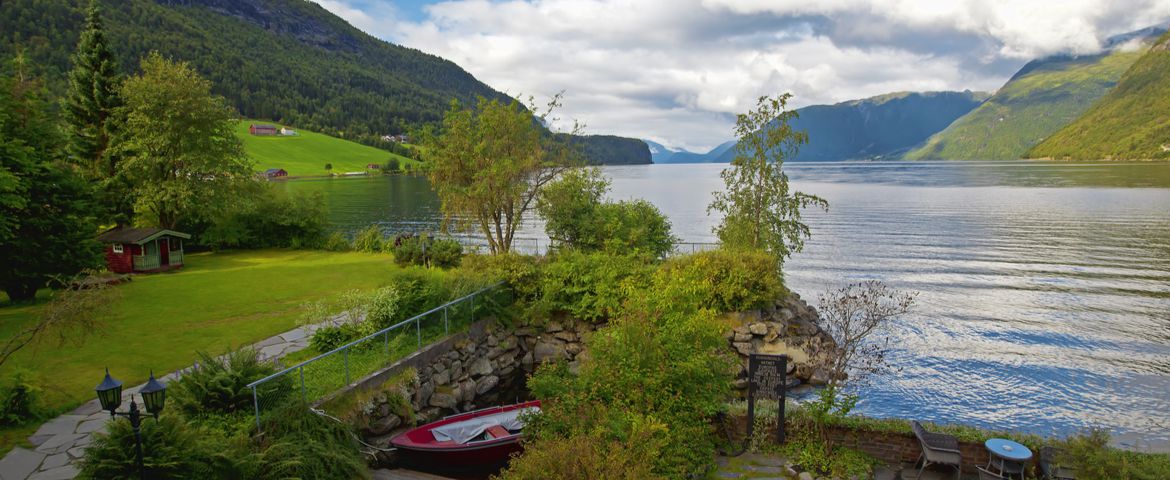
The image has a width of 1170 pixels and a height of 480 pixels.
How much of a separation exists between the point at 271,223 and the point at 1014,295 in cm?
4351

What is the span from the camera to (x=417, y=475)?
445 inches

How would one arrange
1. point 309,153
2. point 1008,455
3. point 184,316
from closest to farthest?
point 1008,455, point 184,316, point 309,153

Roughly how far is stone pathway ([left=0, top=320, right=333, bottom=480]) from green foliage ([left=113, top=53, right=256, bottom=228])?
2159 centimetres

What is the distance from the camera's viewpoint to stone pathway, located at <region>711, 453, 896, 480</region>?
10.9 m

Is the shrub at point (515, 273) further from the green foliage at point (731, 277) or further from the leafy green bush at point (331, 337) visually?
the leafy green bush at point (331, 337)

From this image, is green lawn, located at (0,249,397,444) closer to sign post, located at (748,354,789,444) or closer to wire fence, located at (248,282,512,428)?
wire fence, located at (248,282,512,428)

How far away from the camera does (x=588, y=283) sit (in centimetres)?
1945

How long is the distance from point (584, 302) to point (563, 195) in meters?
7.20

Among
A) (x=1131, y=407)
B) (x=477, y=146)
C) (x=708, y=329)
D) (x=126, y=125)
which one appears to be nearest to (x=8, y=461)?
(x=708, y=329)

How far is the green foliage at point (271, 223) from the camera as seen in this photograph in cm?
3297

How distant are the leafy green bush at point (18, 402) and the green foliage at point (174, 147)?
2094 cm

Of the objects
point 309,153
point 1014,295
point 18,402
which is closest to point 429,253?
point 18,402

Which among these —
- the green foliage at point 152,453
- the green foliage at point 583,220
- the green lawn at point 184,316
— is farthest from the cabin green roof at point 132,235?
the green foliage at point 152,453

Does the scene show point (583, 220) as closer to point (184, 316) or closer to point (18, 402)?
point (184, 316)
